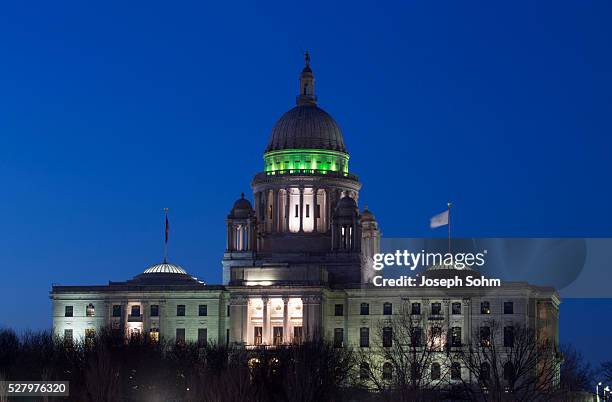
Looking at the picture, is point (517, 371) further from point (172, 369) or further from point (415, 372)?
point (172, 369)

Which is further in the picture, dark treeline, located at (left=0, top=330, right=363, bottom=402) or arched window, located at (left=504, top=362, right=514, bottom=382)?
arched window, located at (left=504, top=362, right=514, bottom=382)

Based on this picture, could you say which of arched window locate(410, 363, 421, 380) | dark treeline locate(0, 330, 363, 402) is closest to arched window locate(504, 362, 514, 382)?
arched window locate(410, 363, 421, 380)

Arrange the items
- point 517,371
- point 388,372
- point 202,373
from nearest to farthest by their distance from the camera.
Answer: point 202,373 < point 517,371 < point 388,372

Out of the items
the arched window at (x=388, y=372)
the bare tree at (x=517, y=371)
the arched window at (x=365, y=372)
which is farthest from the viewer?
the arched window at (x=365, y=372)

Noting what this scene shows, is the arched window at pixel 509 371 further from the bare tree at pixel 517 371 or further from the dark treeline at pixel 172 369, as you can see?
the dark treeline at pixel 172 369

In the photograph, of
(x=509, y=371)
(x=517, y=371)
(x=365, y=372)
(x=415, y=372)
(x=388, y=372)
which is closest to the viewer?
(x=415, y=372)

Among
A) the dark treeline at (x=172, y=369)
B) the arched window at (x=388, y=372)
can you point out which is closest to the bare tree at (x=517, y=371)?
the arched window at (x=388, y=372)

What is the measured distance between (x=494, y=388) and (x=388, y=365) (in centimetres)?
5109

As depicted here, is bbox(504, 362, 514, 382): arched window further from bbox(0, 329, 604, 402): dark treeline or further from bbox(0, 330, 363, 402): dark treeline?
bbox(0, 330, 363, 402): dark treeline

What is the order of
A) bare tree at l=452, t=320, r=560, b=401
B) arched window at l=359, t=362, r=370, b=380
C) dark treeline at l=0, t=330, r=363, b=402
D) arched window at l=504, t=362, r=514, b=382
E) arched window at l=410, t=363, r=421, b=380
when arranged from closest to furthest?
1. dark treeline at l=0, t=330, r=363, b=402
2. bare tree at l=452, t=320, r=560, b=401
3. arched window at l=410, t=363, r=421, b=380
4. arched window at l=504, t=362, r=514, b=382
5. arched window at l=359, t=362, r=370, b=380

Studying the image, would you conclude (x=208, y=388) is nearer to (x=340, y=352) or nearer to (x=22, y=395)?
(x=22, y=395)

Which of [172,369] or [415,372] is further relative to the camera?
[172,369]

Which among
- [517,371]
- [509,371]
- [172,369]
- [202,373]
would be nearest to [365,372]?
[517,371]

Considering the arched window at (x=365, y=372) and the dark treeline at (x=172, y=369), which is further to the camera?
the arched window at (x=365, y=372)
